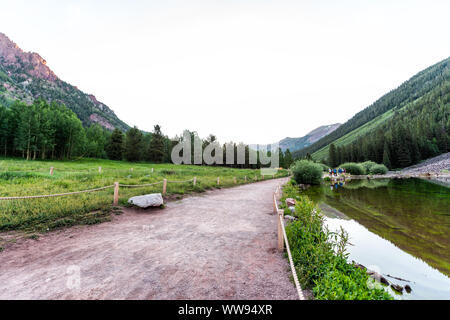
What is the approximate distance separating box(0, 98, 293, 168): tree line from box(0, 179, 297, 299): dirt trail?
49.0 metres

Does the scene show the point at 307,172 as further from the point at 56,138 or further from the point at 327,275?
the point at 56,138

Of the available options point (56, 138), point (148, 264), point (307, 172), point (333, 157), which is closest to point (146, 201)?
point (148, 264)

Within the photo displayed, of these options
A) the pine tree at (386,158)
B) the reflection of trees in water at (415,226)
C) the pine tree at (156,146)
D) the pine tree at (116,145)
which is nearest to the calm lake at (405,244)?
the reflection of trees in water at (415,226)

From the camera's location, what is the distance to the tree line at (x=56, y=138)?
40281 millimetres

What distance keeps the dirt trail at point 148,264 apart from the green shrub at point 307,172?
28.0m

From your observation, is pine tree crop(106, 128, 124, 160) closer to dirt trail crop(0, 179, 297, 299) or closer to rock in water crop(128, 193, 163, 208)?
rock in water crop(128, 193, 163, 208)

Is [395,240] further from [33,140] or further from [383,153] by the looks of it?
[383,153]

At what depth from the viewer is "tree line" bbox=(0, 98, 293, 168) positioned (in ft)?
132

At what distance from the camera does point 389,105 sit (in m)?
163

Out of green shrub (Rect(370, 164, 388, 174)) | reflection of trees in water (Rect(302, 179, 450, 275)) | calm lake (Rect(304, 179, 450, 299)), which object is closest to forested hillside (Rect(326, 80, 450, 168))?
green shrub (Rect(370, 164, 388, 174))

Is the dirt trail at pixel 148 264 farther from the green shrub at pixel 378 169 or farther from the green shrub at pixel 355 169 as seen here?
the green shrub at pixel 378 169
